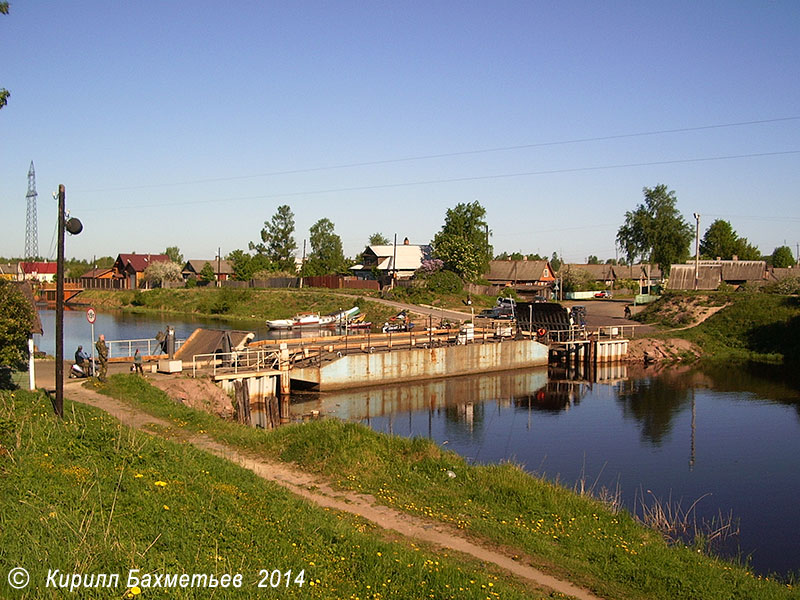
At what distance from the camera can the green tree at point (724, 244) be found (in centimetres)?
12191

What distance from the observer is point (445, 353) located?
48.5m

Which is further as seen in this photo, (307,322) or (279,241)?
(279,241)

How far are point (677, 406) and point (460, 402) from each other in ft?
40.9

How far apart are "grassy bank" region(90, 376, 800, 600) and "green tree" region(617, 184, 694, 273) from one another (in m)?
89.6

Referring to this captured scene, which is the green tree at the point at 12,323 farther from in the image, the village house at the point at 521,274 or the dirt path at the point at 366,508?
the village house at the point at 521,274

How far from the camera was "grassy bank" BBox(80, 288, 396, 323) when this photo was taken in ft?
277

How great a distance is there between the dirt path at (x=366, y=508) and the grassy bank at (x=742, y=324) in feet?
169

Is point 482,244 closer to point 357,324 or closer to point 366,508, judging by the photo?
point 357,324

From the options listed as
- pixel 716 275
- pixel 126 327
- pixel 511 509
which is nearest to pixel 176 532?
pixel 511 509

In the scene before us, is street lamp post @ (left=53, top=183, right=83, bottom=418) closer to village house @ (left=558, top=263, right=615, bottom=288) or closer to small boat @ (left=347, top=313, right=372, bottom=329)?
small boat @ (left=347, top=313, right=372, bottom=329)

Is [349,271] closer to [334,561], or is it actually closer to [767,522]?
[767,522]

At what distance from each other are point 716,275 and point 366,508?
76171mm

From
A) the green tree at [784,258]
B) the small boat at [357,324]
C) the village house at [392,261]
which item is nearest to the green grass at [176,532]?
the small boat at [357,324]

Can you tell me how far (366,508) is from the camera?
15875mm
